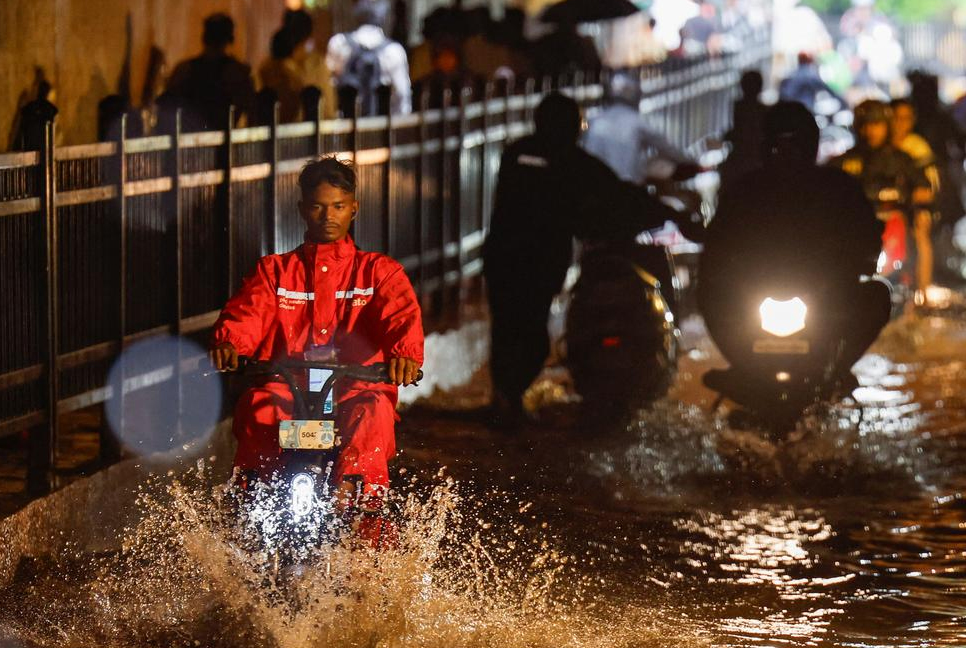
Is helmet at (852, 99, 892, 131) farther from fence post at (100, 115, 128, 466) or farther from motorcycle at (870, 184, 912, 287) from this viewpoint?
fence post at (100, 115, 128, 466)

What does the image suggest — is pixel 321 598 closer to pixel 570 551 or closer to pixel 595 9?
pixel 570 551

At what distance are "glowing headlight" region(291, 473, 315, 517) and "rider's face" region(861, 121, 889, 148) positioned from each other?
32.9 ft

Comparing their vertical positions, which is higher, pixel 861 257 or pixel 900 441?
pixel 861 257

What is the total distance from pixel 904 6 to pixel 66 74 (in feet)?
284

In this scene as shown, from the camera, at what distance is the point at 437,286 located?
1452 cm

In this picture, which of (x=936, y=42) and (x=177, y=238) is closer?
(x=177, y=238)

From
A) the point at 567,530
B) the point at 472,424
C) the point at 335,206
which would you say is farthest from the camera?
the point at 472,424

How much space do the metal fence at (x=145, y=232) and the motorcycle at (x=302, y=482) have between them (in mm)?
1735

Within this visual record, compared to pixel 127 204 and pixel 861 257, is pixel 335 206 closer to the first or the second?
pixel 127 204

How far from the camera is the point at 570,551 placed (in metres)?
7.86

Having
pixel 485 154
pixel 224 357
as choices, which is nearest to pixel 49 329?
pixel 224 357

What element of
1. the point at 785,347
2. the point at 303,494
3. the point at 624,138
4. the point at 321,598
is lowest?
the point at 321,598

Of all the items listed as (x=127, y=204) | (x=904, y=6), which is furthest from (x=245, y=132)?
(x=904, y=6)

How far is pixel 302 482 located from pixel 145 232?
338cm
